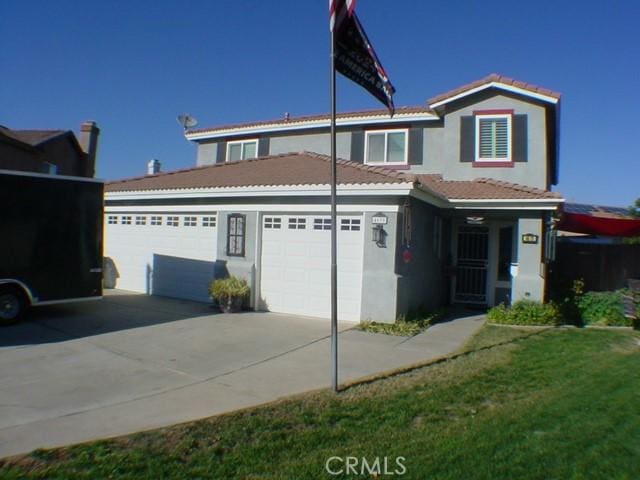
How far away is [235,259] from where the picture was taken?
457 inches

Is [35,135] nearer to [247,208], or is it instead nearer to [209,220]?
[209,220]

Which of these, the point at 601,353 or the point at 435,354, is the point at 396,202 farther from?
the point at 601,353

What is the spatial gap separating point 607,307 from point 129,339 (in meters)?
10.2

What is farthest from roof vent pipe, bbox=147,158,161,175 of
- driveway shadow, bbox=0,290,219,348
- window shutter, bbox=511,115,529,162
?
window shutter, bbox=511,115,529,162

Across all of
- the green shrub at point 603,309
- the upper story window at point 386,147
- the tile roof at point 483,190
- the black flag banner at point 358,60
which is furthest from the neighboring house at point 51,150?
the green shrub at point 603,309

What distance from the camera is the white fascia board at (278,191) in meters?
9.56

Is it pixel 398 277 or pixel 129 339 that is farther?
pixel 398 277

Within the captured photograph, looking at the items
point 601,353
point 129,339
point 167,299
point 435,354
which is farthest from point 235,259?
point 601,353

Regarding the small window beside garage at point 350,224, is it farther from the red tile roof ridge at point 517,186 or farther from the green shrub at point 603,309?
the green shrub at point 603,309

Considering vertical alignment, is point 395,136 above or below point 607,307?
above

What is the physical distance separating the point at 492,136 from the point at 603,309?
210 inches

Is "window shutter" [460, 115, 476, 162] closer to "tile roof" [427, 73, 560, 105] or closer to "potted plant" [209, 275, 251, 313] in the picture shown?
"tile roof" [427, 73, 560, 105]

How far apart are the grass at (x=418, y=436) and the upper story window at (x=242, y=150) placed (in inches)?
503

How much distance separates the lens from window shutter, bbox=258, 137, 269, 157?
1725 centimetres
